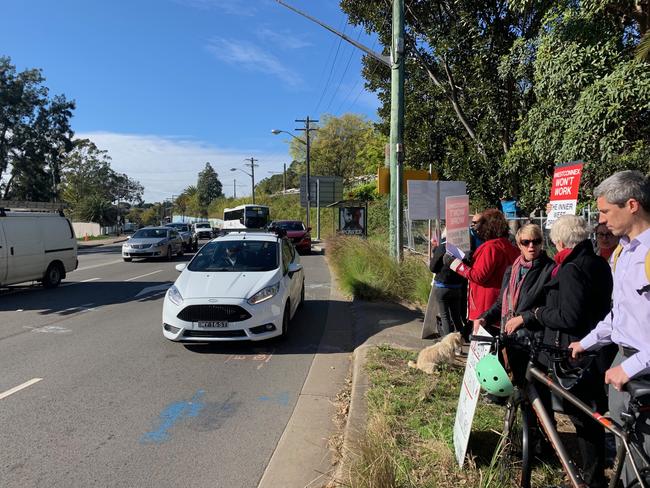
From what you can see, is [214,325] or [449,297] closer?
[449,297]

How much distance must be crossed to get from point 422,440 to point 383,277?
22.2ft

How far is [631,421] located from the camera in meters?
2.16

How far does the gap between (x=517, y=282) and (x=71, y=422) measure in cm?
400

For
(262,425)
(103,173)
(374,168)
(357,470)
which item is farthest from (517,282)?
(103,173)

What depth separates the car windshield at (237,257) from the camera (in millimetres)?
7895

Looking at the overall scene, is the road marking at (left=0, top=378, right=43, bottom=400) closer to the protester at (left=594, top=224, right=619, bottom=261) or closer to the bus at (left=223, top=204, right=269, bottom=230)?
the protester at (left=594, top=224, right=619, bottom=261)

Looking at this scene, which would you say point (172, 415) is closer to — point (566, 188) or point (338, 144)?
point (566, 188)

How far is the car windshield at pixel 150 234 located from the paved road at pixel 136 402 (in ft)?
43.1

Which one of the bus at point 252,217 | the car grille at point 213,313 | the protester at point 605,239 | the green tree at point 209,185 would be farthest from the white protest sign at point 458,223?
the green tree at point 209,185

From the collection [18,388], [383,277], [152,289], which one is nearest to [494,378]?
[18,388]

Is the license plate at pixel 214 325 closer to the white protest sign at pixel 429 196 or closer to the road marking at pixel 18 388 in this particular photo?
the road marking at pixel 18 388

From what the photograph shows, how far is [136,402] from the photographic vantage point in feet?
16.2

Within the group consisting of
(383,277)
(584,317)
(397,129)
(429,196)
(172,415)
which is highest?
(397,129)

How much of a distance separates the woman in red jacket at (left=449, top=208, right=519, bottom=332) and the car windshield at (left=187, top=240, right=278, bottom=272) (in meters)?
3.70
